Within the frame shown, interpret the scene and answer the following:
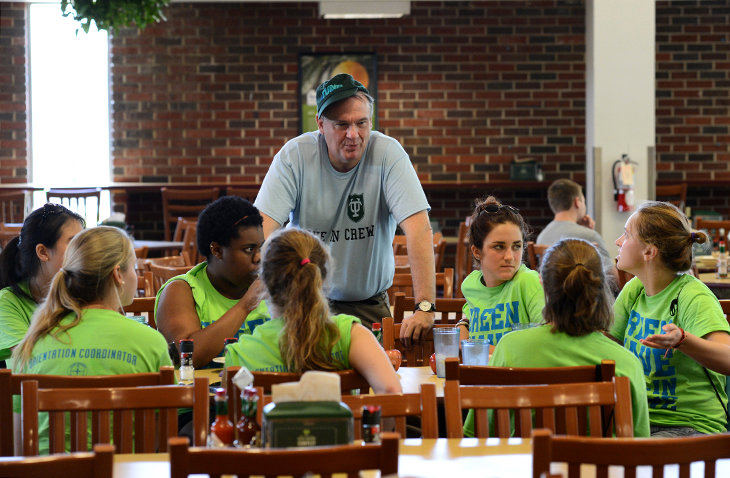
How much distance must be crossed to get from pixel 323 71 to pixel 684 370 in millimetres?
6173

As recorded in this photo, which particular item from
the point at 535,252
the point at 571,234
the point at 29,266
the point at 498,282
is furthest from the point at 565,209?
the point at 29,266

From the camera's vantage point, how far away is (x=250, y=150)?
25.6 ft

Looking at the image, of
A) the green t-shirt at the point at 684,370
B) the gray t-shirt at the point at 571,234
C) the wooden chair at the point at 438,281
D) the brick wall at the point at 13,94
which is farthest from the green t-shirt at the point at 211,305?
the brick wall at the point at 13,94

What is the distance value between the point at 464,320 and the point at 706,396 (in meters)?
0.81

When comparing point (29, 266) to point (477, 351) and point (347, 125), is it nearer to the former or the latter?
point (347, 125)

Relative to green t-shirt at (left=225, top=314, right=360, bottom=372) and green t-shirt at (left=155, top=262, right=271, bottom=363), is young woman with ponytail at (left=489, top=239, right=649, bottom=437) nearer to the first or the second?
green t-shirt at (left=225, top=314, right=360, bottom=372)

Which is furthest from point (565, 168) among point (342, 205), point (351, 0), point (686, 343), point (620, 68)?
point (686, 343)

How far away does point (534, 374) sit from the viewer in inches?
66.8

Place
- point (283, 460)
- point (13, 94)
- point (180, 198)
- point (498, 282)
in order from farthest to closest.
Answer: point (13, 94)
point (180, 198)
point (498, 282)
point (283, 460)

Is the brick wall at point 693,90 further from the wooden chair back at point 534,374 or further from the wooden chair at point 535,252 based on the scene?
the wooden chair back at point 534,374

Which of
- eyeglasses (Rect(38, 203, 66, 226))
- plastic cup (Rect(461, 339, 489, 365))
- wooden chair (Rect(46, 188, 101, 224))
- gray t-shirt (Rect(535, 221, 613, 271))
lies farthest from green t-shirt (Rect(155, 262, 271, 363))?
wooden chair (Rect(46, 188, 101, 224))

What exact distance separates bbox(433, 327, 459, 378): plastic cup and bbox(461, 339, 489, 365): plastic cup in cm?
3

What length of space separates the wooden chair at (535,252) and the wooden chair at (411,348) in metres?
1.64

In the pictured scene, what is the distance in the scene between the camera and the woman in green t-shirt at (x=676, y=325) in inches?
78.7
